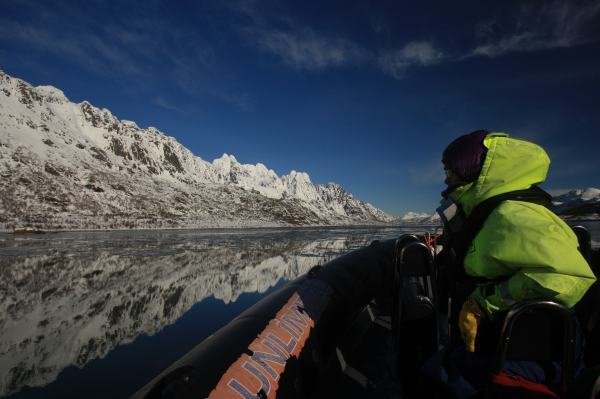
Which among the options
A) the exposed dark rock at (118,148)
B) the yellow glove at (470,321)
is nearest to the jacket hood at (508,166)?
the yellow glove at (470,321)

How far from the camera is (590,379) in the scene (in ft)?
5.42

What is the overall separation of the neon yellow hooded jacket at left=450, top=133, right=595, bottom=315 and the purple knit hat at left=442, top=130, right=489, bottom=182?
112mm

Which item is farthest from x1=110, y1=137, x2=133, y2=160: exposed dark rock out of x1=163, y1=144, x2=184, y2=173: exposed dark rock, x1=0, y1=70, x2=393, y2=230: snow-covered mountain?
Answer: x1=163, y1=144, x2=184, y2=173: exposed dark rock

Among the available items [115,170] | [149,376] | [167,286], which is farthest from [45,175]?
[149,376]

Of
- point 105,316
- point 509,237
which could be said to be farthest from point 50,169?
point 509,237

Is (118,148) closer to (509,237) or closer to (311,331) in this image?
(311,331)

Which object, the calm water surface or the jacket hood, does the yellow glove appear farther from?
the calm water surface

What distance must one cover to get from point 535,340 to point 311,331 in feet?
8.11

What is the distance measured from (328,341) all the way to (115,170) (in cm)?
11922

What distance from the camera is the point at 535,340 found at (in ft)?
7.21

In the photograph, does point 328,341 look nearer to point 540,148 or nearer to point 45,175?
point 540,148

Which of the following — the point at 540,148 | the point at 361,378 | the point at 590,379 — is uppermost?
the point at 540,148

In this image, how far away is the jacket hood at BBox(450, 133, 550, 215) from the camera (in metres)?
2.45

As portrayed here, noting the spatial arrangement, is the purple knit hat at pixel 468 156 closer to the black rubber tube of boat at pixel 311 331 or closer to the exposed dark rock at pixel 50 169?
the black rubber tube of boat at pixel 311 331
